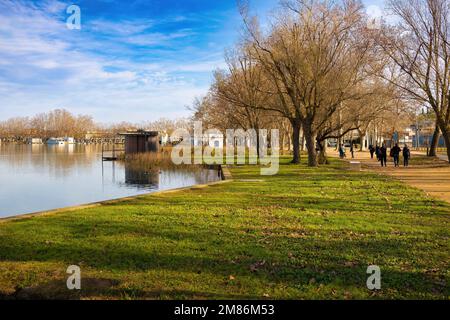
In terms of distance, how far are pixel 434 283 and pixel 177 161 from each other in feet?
118

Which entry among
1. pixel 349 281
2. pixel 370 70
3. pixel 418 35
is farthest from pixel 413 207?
pixel 418 35

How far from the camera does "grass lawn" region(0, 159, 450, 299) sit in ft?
17.5

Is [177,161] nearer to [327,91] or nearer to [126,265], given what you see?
[327,91]

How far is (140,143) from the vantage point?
169 feet

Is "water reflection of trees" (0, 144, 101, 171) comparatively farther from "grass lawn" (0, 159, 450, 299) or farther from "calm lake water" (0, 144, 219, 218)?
"grass lawn" (0, 159, 450, 299)

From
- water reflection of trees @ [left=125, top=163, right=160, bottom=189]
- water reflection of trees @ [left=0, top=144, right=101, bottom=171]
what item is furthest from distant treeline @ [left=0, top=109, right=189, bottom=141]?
water reflection of trees @ [left=125, top=163, right=160, bottom=189]

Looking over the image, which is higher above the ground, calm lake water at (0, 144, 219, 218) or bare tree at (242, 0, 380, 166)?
bare tree at (242, 0, 380, 166)

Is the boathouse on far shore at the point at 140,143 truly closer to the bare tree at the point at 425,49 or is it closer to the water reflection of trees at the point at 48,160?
the water reflection of trees at the point at 48,160

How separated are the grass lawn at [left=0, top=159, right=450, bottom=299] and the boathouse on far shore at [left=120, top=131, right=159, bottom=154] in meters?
39.8

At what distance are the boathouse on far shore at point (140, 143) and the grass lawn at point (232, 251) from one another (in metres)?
39.8

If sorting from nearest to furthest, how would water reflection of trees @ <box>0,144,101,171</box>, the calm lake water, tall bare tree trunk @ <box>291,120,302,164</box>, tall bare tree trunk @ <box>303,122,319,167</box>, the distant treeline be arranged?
the calm lake water, tall bare tree trunk @ <box>303,122,319,167</box>, tall bare tree trunk @ <box>291,120,302,164</box>, water reflection of trees @ <box>0,144,101,171</box>, the distant treeline

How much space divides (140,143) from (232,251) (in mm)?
46040

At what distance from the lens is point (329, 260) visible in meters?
6.51

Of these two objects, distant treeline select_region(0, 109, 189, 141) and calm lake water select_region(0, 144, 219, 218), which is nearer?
calm lake water select_region(0, 144, 219, 218)
